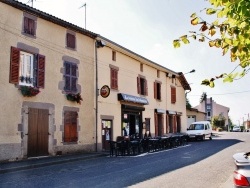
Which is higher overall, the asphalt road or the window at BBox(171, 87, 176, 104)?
the window at BBox(171, 87, 176, 104)

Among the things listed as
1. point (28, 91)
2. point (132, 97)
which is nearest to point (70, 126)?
point (28, 91)

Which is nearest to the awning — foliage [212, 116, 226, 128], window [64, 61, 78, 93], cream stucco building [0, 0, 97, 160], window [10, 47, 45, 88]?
cream stucco building [0, 0, 97, 160]

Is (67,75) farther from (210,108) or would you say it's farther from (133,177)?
(210,108)

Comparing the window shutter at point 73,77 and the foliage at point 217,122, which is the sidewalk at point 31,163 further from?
the foliage at point 217,122

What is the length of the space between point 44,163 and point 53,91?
182 inches

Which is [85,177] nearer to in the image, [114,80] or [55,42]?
[55,42]

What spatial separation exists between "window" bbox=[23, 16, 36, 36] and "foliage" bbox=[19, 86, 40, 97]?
2799 mm

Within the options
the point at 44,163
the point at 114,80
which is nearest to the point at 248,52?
the point at 44,163

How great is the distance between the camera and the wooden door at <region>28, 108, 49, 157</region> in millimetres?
15266

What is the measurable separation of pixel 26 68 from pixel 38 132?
10.6ft

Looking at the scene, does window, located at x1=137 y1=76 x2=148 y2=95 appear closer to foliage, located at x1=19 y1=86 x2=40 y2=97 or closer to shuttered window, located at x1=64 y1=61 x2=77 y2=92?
shuttered window, located at x1=64 y1=61 x2=77 y2=92

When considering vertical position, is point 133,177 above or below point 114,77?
below

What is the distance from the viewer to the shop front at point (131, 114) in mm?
22677

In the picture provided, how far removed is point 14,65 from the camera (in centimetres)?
1451
